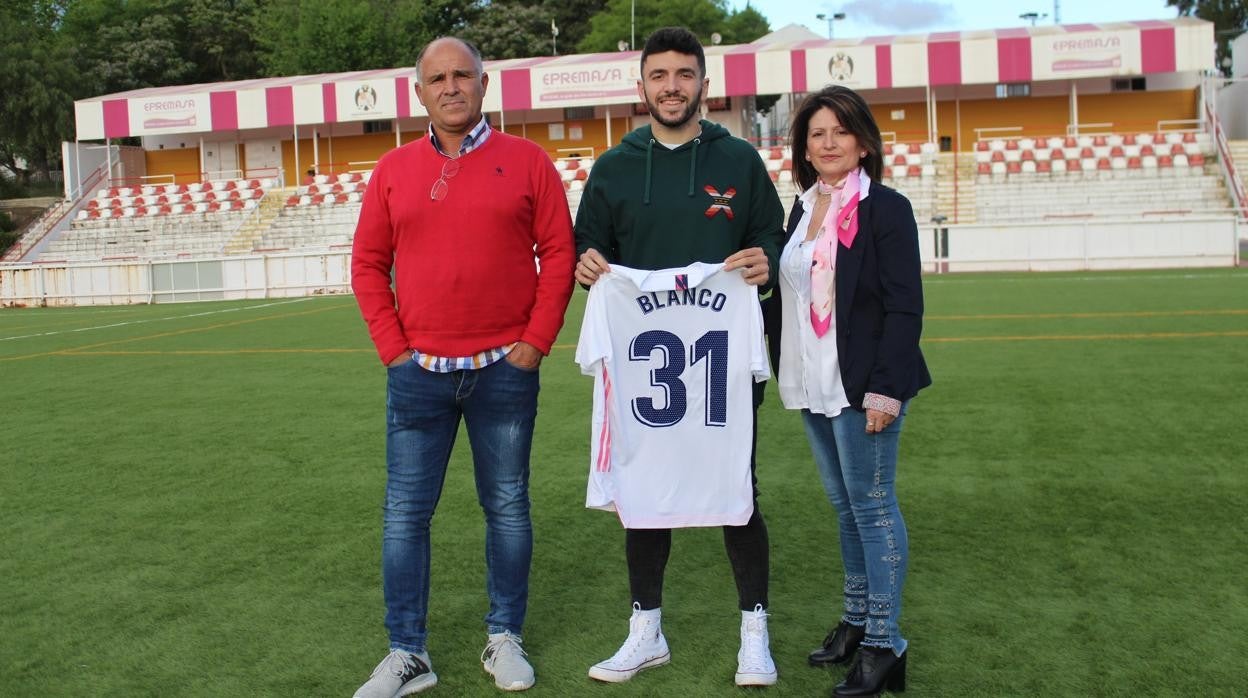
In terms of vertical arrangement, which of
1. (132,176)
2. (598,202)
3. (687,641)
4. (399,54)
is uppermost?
(399,54)

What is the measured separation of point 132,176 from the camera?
4156 centimetres

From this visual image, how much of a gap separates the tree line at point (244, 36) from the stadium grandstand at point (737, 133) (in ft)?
24.2

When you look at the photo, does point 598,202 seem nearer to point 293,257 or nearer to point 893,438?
point 893,438

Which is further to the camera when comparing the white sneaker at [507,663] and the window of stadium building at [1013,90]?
the window of stadium building at [1013,90]

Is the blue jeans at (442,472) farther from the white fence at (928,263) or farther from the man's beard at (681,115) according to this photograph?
the white fence at (928,263)

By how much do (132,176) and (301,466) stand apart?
1549 inches

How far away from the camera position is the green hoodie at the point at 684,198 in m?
3.26

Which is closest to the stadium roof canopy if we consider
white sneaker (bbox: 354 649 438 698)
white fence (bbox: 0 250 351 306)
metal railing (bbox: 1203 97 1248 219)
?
metal railing (bbox: 1203 97 1248 219)

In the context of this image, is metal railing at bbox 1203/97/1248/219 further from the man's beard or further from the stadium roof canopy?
the man's beard

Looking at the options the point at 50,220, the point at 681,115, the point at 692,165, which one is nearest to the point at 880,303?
the point at 692,165

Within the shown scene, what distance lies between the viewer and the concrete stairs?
3247 cm

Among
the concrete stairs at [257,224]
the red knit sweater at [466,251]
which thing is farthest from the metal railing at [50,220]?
the red knit sweater at [466,251]

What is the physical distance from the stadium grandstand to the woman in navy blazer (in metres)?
20.4

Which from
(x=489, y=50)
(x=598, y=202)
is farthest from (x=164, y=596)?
(x=489, y=50)
